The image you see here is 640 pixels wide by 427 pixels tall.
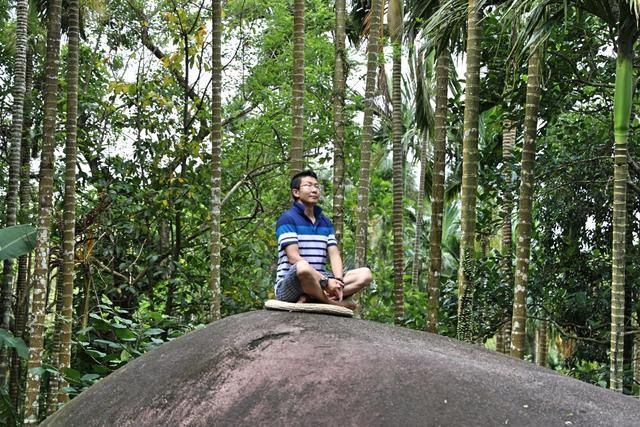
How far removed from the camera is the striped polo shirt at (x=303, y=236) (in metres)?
5.97

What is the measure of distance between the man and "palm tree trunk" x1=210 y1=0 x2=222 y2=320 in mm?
3740

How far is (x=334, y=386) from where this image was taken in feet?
15.1

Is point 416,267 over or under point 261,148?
under

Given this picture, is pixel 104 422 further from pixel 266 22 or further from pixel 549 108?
pixel 266 22

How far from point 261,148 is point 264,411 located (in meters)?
10.1

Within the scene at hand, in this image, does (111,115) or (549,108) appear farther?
(111,115)

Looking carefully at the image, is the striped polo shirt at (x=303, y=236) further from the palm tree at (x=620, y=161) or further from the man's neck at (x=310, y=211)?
the palm tree at (x=620, y=161)

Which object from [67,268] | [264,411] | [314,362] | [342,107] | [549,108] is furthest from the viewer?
[342,107]

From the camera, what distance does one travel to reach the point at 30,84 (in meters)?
13.7

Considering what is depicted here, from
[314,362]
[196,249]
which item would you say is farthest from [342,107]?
[314,362]

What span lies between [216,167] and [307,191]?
4.33 metres

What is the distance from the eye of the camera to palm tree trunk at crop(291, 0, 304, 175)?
9.84m

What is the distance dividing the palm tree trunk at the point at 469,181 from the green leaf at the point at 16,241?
14.2 ft

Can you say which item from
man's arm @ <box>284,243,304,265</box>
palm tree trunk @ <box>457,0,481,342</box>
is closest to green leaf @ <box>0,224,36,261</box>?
man's arm @ <box>284,243,304,265</box>
